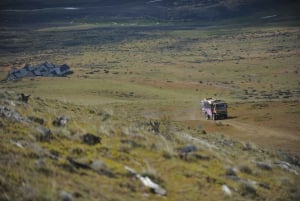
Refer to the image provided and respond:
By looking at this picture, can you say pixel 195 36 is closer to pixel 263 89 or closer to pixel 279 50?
pixel 279 50

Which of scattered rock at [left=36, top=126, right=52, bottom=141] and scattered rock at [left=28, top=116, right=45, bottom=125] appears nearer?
scattered rock at [left=36, top=126, right=52, bottom=141]

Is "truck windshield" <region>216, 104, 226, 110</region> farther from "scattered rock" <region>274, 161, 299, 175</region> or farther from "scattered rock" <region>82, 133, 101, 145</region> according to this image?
"scattered rock" <region>82, 133, 101, 145</region>

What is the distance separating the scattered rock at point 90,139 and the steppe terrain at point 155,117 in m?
0.21

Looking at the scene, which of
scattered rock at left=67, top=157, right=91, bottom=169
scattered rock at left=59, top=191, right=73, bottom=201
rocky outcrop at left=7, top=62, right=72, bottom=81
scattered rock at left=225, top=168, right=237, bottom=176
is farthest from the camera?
rocky outcrop at left=7, top=62, right=72, bottom=81

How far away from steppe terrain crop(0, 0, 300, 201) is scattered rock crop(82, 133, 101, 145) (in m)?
0.21

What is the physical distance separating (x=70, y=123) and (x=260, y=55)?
309ft

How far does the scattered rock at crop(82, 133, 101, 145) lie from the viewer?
13.0 m

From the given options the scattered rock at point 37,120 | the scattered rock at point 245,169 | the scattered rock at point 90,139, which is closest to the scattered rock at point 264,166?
the scattered rock at point 245,169

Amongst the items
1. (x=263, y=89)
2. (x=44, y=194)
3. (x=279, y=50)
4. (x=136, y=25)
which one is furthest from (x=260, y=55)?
(x=44, y=194)

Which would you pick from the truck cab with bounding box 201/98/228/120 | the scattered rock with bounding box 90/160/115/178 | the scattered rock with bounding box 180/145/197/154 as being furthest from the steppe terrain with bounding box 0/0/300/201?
the truck cab with bounding box 201/98/228/120

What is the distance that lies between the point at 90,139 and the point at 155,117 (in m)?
28.1

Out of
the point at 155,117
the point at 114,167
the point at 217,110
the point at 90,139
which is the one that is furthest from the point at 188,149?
the point at 155,117

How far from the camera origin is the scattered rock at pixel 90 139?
1305 centimetres

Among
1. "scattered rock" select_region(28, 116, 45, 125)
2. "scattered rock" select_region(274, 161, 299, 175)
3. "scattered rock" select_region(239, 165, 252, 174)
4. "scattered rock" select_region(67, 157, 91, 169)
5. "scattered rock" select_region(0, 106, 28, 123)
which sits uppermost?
"scattered rock" select_region(0, 106, 28, 123)
